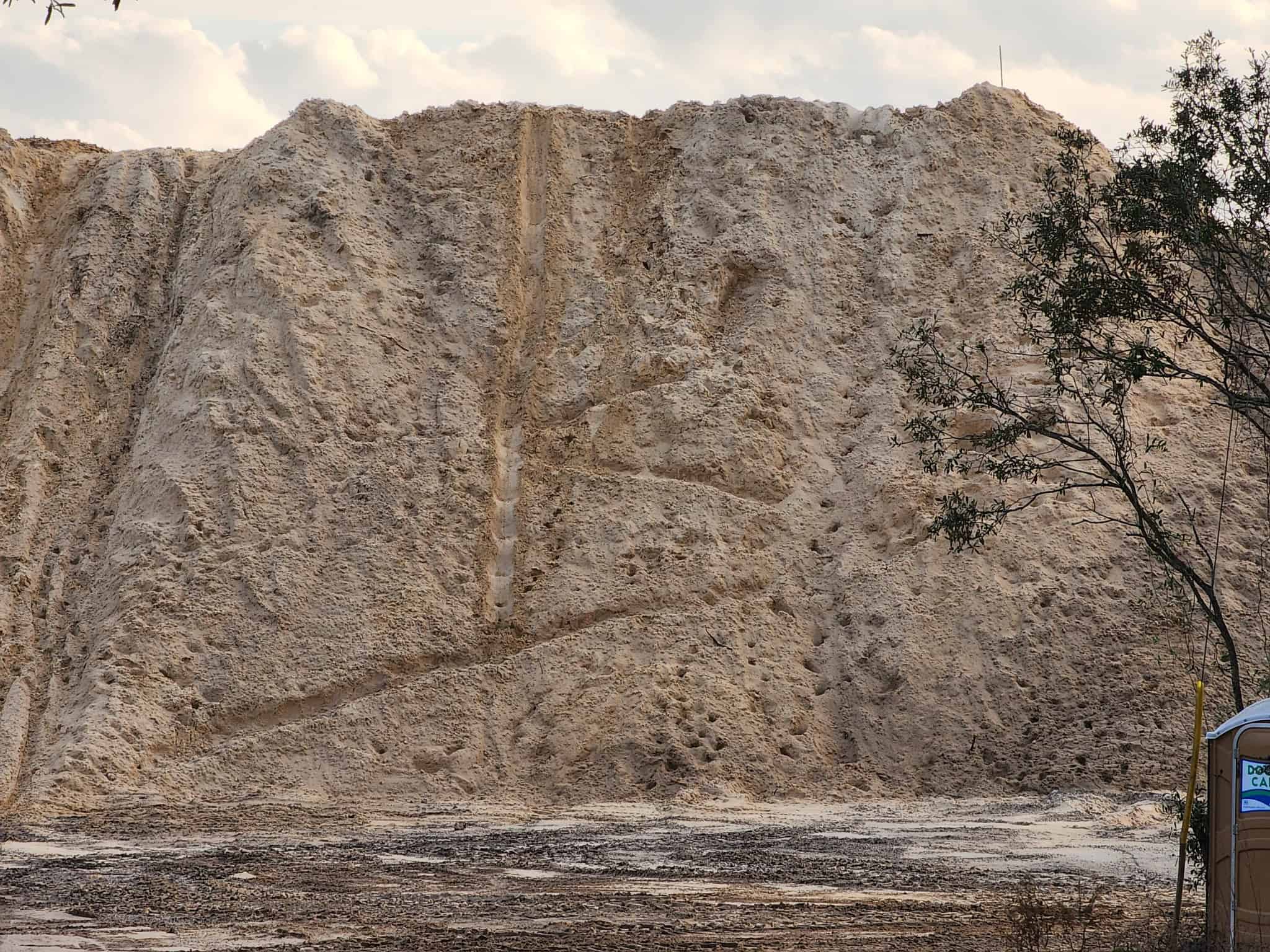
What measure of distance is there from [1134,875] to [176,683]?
10555 millimetres

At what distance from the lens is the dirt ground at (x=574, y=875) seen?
8.21 metres

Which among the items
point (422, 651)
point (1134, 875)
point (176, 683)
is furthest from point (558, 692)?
point (1134, 875)

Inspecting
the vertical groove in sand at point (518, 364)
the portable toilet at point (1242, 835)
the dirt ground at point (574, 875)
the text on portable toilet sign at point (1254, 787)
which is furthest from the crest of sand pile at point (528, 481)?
the text on portable toilet sign at point (1254, 787)

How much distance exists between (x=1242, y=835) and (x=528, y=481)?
12.7 m

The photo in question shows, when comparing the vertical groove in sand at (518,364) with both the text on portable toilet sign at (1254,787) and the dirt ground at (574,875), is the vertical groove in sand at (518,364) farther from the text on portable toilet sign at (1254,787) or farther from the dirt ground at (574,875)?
the text on portable toilet sign at (1254,787)

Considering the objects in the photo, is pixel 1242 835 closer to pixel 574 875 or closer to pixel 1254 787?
pixel 1254 787

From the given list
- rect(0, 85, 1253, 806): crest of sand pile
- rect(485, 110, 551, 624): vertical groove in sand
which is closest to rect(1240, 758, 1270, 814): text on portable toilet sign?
rect(0, 85, 1253, 806): crest of sand pile

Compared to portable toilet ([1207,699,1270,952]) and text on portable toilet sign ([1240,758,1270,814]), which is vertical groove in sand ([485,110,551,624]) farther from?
text on portable toilet sign ([1240,758,1270,814])

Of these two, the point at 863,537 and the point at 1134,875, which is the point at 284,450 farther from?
the point at 1134,875

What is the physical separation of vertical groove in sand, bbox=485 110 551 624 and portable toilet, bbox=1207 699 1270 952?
36.5 feet

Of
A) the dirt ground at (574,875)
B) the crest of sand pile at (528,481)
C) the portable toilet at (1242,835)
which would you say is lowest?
the dirt ground at (574,875)

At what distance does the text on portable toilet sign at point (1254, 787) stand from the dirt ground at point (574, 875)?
1.54 m

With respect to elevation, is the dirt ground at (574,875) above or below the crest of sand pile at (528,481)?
below

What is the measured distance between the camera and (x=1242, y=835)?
7.02 meters
